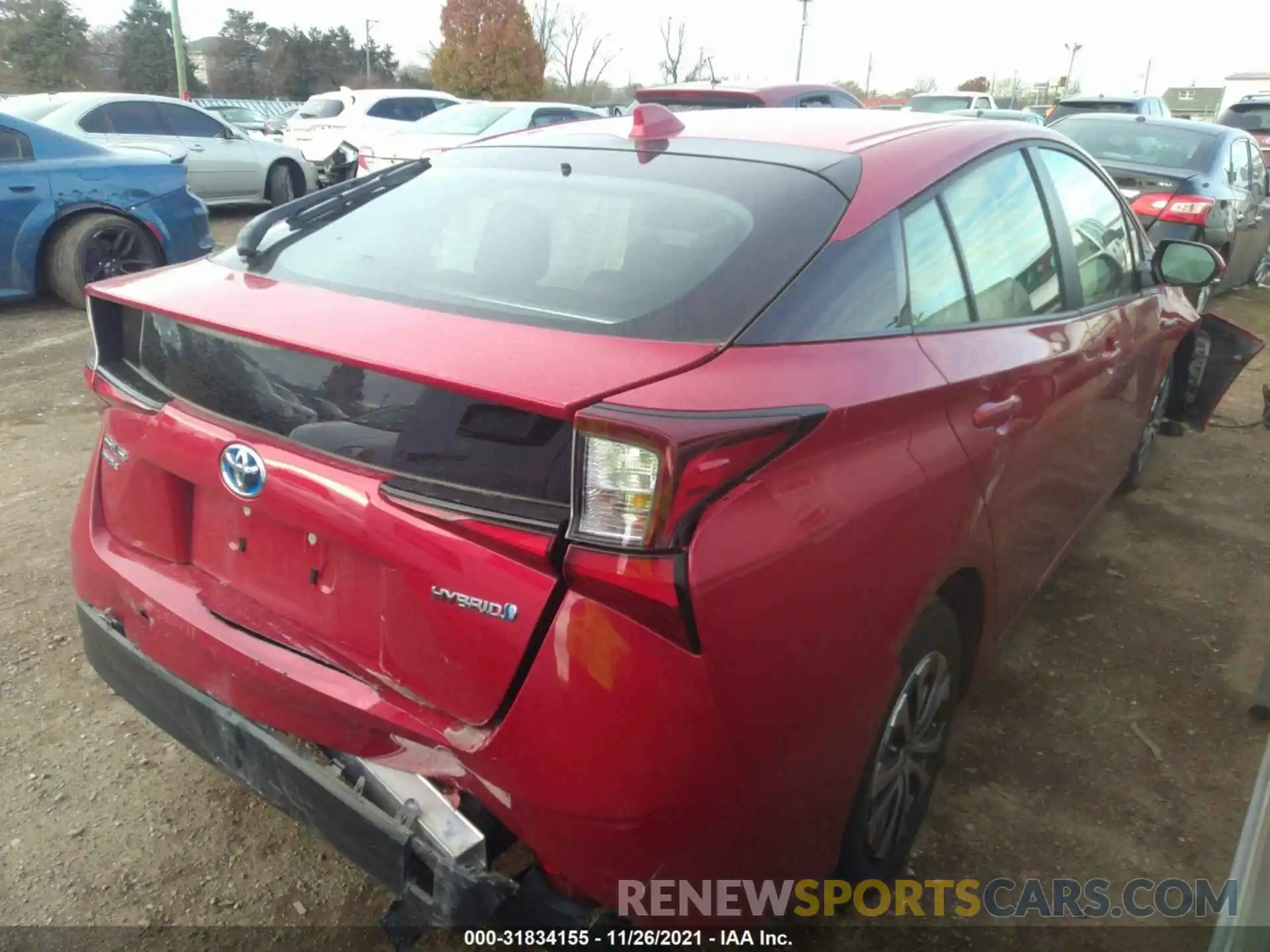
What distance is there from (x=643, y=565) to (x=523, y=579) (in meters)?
0.20

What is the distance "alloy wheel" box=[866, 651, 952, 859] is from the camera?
205 cm

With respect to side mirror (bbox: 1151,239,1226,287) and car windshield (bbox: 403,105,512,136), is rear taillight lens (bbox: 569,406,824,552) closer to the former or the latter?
side mirror (bbox: 1151,239,1226,287)

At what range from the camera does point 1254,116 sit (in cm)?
1658

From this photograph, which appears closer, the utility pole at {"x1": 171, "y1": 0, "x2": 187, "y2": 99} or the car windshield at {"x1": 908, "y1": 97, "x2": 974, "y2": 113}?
the car windshield at {"x1": 908, "y1": 97, "x2": 974, "y2": 113}

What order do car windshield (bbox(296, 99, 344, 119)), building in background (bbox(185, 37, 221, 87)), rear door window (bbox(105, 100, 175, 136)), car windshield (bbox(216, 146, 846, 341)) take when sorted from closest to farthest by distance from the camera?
car windshield (bbox(216, 146, 846, 341)) → rear door window (bbox(105, 100, 175, 136)) → car windshield (bbox(296, 99, 344, 119)) → building in background (bbox(185, 37, 221, 87))

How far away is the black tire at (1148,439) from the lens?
4344mm

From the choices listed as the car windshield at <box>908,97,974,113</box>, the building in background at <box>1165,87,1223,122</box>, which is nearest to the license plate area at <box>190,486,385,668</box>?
the car windshield at <box>908,97,974,113</box>

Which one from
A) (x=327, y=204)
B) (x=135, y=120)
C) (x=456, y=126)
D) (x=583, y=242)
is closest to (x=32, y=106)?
(x=135, y=120)

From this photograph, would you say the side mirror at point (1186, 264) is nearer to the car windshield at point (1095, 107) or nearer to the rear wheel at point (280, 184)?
the car windshield at point (1095, 107)

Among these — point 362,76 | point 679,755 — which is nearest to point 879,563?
point 679,755

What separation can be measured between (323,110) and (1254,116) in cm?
1560

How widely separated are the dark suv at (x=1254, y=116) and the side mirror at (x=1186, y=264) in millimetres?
15234

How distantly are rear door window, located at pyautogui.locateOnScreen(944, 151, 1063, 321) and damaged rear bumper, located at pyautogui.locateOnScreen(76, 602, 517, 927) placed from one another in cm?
160

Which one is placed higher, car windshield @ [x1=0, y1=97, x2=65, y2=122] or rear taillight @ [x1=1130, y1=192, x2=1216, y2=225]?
car windshield @ [x1=0, y1=97, x2=65, y2=122]
